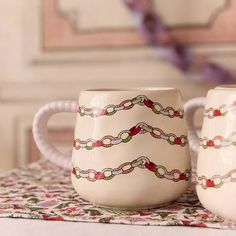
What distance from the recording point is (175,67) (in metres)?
1.45

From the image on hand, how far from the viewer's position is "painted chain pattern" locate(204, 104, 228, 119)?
436 mm

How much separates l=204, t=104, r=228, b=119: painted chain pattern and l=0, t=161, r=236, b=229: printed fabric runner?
Result: 10cm

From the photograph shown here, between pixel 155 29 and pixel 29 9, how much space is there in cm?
42

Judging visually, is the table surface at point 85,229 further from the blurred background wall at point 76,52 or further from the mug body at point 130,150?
the blurred background wall at point 76,52

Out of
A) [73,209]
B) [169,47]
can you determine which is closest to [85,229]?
[73,209]

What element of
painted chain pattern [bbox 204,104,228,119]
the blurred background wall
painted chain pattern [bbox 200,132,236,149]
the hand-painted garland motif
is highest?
the blurred background wall

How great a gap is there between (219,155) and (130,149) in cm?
9

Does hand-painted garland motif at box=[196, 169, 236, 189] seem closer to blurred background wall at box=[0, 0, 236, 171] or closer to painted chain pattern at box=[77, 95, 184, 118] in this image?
painted chain pattern at box=[77, 95, 184, 118]

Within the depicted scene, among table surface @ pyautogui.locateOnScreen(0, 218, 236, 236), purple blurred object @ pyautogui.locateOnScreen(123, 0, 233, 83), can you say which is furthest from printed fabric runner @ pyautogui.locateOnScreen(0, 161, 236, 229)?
purple blurred object @ pyautogui.locateOnScreen(123, 0, 233, 83)

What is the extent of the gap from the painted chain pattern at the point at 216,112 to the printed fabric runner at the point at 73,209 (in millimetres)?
96

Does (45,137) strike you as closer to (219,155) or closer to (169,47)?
(219,155)

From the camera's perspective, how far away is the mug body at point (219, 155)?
1.39 ft

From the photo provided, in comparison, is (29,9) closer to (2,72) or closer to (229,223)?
(2,72)

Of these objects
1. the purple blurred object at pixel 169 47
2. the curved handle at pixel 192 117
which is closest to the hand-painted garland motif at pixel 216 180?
the curved handle at pixel 192 117
